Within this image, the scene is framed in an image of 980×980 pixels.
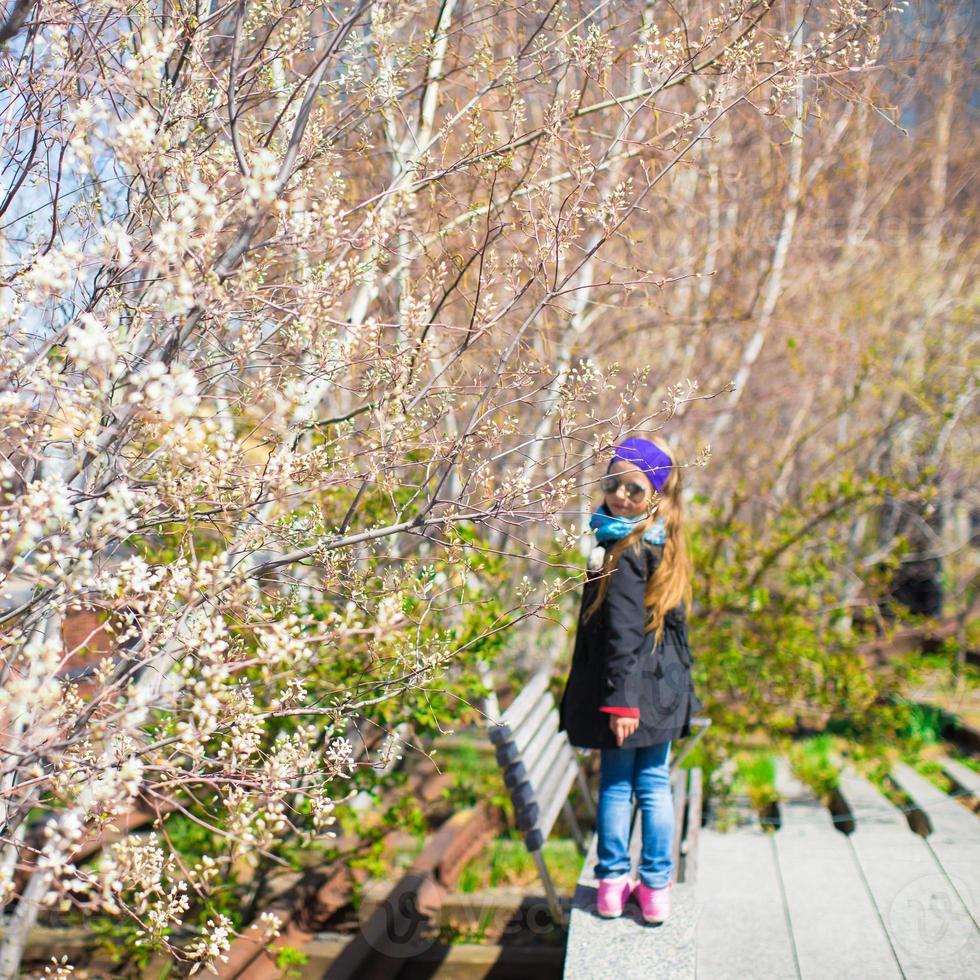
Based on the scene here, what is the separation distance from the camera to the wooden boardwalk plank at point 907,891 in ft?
11.7

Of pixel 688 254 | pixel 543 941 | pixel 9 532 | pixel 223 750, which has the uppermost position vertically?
pixel 688 254

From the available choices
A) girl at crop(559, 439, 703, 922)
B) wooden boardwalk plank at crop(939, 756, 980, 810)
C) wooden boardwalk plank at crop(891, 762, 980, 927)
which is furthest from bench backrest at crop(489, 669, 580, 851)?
wooden boardwalk plank at crop(939, 756, 980, 810)

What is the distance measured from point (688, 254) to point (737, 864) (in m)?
4.10

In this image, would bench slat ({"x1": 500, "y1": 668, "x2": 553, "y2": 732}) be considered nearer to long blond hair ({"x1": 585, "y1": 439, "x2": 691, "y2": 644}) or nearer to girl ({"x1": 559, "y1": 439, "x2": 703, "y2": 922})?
girl ({"x1": 559, "y1": 439, "x2": 703, "y2": 922})

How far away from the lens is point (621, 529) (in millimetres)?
3494

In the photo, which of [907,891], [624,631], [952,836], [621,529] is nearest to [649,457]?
[621,529]

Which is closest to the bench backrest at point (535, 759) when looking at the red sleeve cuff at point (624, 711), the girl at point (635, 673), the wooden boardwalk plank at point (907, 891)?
the girl at point (635, 673)

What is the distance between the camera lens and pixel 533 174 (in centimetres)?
310

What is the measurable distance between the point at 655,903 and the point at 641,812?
33 centimetres

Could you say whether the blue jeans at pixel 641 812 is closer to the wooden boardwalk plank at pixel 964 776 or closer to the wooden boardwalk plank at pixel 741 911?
the wooden boardwalk plank at pixel 741 911

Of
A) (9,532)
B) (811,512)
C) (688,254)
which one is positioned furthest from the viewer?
(688,254)

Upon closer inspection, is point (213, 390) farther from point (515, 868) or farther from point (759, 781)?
point (759, 781)

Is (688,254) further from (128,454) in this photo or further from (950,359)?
(128,454)

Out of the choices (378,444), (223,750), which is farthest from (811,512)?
(223,750)
